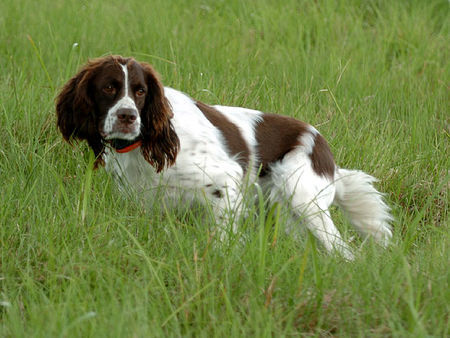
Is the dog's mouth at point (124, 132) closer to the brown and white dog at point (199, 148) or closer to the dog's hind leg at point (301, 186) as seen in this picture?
the brown and white dog at point (199, 148)

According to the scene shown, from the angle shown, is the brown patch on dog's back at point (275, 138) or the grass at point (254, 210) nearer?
the grass at point (254, 210)

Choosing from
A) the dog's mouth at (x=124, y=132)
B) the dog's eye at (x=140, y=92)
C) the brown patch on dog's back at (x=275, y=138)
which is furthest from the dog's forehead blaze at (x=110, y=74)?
the brown patch on dog's back at (x=275, y=138)

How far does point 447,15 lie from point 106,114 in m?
4.78

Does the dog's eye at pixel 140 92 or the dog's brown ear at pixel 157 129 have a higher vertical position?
the dog's eye at pixel 140 92

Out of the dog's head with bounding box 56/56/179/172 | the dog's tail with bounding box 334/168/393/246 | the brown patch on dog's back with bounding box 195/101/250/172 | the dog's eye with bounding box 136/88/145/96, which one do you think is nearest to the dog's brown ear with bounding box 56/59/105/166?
the dog's head with bounding box 56/56/179/172

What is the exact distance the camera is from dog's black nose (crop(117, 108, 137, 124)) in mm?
3479

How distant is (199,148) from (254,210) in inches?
35.4

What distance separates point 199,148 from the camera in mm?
3846

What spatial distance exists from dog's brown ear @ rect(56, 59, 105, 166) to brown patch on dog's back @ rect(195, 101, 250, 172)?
0.64m

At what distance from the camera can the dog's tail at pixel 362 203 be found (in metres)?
4.10

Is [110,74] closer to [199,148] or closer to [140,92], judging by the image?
[140,92]

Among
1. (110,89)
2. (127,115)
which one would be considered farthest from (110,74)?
(127,115)

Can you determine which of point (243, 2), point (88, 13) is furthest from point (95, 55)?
point (243, 2)

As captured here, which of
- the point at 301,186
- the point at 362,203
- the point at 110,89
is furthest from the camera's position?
the point at 362,203
